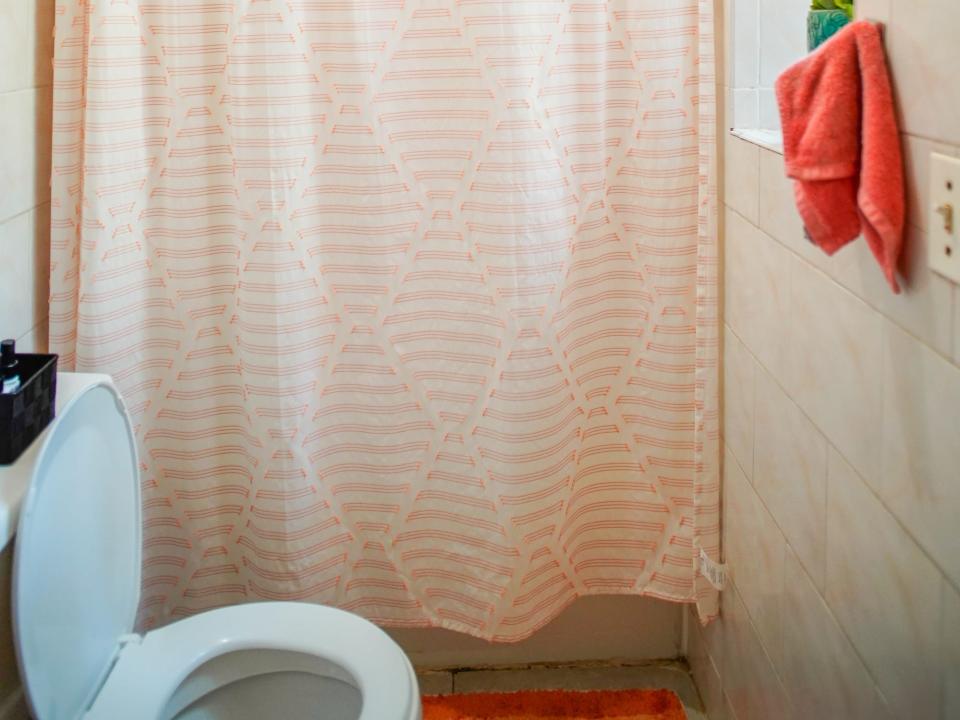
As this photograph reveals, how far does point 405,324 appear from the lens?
2029 mm

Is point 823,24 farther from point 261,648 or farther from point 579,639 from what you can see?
point 579,639

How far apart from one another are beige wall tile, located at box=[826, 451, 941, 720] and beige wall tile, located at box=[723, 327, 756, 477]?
41cm

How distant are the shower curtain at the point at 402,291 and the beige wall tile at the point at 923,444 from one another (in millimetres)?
792

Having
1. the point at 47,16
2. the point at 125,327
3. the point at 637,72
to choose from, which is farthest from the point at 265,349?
the point at 637,72

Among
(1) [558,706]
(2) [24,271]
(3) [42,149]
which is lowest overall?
(1) [558,706]

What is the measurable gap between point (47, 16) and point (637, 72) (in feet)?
3.35

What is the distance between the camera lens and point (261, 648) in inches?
66.2

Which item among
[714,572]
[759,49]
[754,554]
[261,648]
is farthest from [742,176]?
[261,648]

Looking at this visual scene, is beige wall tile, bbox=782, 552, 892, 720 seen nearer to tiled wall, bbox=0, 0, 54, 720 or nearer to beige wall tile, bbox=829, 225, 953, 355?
beige wall tile, bbox=829, 225, 953, 355

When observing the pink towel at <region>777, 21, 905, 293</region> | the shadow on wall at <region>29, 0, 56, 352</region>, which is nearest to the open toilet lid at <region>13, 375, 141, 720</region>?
the shadow on wall at <region>29, 0, 56, 352</region>

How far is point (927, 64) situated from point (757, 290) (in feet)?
2.31

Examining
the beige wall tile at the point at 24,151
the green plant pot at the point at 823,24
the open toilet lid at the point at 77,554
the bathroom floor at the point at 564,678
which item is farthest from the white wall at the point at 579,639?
the green plant pot at the point at 823,24

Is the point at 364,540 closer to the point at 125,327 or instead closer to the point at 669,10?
the point at 125,327

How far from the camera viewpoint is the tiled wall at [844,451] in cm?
106
